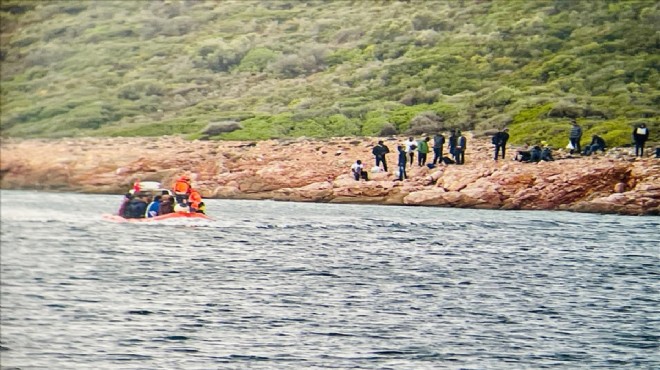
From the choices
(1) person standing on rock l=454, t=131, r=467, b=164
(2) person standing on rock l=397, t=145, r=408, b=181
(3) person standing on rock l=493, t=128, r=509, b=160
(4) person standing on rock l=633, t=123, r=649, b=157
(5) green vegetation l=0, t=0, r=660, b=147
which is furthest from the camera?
(2) person standing on rock l=397, t=145, r=408, b=181

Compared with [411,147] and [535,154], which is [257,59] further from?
[535,154]

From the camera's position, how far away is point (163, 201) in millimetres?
6520

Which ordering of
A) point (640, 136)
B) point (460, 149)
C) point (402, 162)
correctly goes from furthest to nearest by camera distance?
1. point (402, 162)
2. point (460, 149)
3. point (640, 136)

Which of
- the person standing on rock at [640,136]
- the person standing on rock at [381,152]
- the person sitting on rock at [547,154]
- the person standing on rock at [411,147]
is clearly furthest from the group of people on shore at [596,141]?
the person standing on rock at [381,152]

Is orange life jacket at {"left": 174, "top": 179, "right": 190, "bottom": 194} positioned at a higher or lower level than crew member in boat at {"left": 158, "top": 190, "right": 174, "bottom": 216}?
higher

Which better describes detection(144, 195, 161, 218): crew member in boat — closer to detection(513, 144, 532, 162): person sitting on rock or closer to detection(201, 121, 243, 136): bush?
detection(201, 121, 243, 136): bush

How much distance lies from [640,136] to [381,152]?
140 cm

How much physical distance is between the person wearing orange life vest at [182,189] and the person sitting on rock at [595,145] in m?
2.34

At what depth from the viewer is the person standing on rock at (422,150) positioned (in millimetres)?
5941

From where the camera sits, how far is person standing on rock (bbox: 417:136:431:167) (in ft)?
19.5

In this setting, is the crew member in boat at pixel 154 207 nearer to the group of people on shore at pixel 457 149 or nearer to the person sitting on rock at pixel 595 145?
the group of people on shore at pixel 457 149

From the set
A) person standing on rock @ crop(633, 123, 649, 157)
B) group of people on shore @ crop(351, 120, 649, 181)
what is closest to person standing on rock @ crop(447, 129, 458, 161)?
group of people on shore @ crop(351, 120, 649, 181)

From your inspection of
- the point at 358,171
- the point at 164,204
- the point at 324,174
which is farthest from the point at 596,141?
the point at 164,204

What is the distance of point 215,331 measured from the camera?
6.00 meters
